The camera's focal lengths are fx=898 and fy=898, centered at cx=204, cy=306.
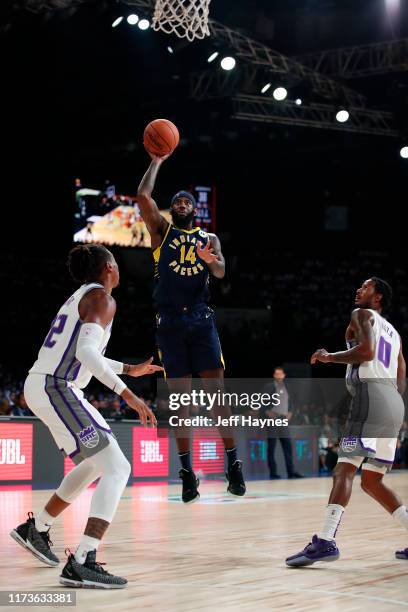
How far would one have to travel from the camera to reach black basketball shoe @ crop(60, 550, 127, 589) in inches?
203

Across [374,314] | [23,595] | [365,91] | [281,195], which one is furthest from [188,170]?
[23,595]

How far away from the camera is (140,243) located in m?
24.7

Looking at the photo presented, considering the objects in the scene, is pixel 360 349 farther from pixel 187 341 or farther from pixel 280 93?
pixel 280 93

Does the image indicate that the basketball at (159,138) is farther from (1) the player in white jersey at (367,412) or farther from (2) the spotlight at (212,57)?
(2) the spotlight at (212,57)

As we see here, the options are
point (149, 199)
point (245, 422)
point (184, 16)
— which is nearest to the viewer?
point (149, 199)

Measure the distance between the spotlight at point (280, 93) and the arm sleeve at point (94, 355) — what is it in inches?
598

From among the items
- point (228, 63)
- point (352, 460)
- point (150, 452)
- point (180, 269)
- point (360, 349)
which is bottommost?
point (150, 452)

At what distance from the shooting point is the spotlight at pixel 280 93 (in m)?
19.5

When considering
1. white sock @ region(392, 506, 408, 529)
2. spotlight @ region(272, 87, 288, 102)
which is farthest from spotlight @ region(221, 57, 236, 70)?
white sock @ region(392, 506, 408, 529)

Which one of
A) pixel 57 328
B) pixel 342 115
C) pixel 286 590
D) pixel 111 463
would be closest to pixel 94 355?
pixel 57 328

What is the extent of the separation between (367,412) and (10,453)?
813 centimetres

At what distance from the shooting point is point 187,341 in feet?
22.9

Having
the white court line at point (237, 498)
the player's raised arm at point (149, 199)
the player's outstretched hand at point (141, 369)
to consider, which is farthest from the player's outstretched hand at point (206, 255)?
the white court line at point (237, 498)

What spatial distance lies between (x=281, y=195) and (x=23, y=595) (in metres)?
23.8
